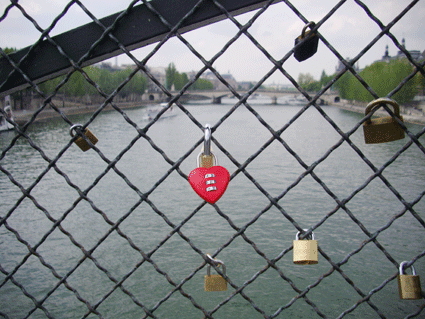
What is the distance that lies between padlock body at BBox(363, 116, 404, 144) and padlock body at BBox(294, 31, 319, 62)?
31cm

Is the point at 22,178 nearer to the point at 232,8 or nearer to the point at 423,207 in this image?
the point at 423,207

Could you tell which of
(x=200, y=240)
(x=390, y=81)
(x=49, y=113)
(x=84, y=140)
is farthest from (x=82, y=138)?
(x=390, y=81)

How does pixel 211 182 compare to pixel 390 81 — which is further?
pixel 390 81

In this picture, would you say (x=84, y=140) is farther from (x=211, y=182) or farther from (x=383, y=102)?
(x=383, y=102)

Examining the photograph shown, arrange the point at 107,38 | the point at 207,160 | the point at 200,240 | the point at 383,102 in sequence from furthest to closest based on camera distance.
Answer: the point at 200,240
the point at 107,38
the point at 207,160
the point at 383,102

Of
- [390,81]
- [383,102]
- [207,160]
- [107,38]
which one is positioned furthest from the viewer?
[390,81]

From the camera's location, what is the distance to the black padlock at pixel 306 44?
123cm

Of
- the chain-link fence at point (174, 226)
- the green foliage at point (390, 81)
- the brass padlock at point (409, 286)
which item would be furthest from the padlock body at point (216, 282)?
the green foliage at point (390, 81)

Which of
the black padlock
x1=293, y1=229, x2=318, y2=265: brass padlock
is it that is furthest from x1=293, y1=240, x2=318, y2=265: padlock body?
the black padlock

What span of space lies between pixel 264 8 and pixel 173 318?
571cm

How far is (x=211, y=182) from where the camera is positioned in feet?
4.13

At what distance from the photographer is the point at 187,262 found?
7.51m

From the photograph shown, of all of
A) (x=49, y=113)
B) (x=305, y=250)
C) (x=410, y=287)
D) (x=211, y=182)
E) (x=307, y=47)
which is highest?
(x=49, y=113)

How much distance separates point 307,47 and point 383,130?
0.38m
